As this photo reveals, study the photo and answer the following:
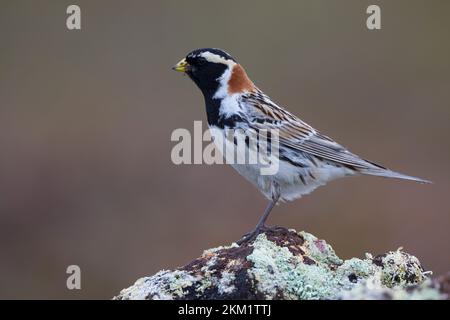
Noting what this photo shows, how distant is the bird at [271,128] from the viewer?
7.56 metres

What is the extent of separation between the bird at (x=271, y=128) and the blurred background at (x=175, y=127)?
17.7 ft

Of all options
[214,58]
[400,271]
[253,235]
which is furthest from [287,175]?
[400,271]

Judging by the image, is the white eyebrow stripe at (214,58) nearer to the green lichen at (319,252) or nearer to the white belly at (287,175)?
the white belly at (287,175)

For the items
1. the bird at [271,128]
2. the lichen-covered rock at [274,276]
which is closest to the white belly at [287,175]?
the bird at [271,128]

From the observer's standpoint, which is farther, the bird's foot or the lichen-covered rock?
the bird's foot

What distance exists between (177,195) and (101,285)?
8.52ft

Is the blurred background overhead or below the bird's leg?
overhead

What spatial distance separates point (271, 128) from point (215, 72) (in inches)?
36.6

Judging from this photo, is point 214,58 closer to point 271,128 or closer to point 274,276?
point 271,128

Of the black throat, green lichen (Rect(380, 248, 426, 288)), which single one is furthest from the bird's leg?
green lichen (Rect(380, 248, 426, 288))

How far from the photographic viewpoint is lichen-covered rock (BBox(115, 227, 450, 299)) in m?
5.19

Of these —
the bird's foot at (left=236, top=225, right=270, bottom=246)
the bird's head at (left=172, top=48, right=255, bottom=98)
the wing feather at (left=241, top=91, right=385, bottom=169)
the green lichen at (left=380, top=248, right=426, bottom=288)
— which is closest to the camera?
the green lichen at (left=380, top=248, right=426, bottom=288)

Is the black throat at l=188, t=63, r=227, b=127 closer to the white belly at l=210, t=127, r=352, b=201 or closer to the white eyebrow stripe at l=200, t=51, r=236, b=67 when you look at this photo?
the white eyebrow stripe at l=200, t=51, r=236, b=67

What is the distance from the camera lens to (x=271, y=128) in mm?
7695
